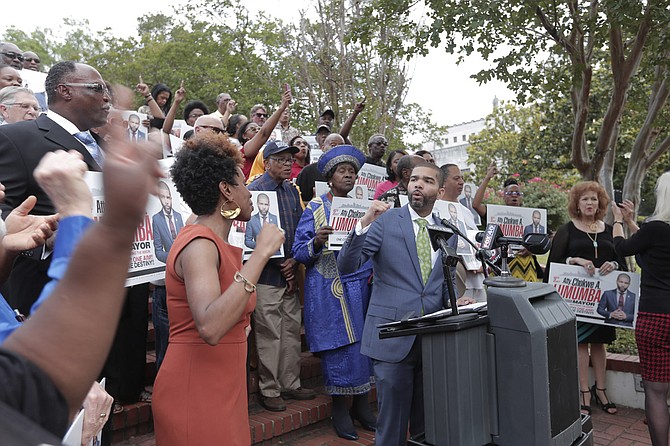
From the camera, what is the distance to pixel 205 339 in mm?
2256

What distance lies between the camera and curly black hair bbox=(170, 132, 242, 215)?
268 centimetres

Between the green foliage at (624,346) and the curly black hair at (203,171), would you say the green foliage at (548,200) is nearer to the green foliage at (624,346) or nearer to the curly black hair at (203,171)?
the green foliage at (624,346)

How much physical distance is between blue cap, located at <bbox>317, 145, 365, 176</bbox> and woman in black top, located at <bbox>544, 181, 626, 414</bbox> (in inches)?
98.8

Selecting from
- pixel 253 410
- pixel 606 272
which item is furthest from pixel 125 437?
pixel 606 272

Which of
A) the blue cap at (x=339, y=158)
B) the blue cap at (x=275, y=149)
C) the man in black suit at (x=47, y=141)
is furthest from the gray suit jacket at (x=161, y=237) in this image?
the blue cap at (x=339, y=158)

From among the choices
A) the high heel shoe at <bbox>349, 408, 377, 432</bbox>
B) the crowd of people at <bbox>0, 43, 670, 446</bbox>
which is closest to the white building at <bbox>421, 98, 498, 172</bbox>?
the crowd of people at <bbox>0, 43, 670, 446</bbox>

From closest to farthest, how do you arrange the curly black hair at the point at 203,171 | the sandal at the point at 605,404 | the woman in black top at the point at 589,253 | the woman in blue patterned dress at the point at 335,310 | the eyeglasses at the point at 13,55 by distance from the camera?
the curly black hair at the point at 203,171 < the woman in blue patterned dress at the point at 335,310 < the woman in black top at the point at 589,253 < the sandal at the point at 605,404 < the eyeglasses at the point at 13,55

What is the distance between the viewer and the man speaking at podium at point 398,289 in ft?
11.5

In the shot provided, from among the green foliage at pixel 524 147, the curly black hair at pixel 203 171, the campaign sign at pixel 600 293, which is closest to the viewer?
the curly black hair at pixel 203 171

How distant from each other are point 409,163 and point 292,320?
2.17m

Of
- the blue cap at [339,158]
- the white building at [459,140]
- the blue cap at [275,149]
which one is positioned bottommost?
the blue cap at [339,158]

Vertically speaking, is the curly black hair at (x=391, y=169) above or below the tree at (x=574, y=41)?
below

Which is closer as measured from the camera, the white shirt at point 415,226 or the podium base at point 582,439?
the podium base at point 582,439

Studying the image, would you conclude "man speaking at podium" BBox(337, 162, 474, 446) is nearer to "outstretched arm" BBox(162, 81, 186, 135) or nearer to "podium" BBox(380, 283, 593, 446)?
"podium" BBox(380, 283, 593, 446)
